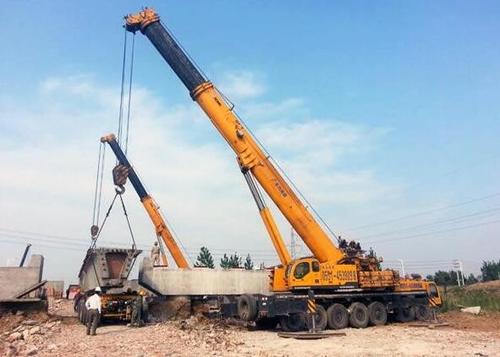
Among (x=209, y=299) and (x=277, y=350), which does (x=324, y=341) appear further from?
(x=209, y=299)

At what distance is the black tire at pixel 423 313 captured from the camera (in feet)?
67.8

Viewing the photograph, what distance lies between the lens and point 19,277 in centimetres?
1712

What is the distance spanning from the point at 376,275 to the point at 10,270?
1408 cm

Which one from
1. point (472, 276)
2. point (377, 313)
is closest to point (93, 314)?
point (377, 313)

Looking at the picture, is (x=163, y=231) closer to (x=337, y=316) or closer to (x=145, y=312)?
(x=145, y=312)

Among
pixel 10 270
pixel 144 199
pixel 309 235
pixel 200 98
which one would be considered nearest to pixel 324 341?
pixel 309 235

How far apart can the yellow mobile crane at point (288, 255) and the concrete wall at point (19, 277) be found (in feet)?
25.3

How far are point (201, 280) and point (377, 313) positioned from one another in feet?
34.6

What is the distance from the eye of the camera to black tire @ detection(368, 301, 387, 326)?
18.9m

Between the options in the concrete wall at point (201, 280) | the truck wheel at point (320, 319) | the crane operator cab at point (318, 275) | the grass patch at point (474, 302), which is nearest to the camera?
the truck wheel at point (320, 319)

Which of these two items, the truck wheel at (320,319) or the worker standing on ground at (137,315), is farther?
the worker standing on ground at (137,315)

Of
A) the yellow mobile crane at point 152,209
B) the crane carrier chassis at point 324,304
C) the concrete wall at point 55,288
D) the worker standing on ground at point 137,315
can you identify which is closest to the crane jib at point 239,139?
the crane carrier chassis at point 324,304

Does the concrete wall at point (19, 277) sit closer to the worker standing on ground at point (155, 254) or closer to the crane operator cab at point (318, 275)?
the crane operator cab at point (318, 275)

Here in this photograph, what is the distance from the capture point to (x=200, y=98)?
18812 millimetres
